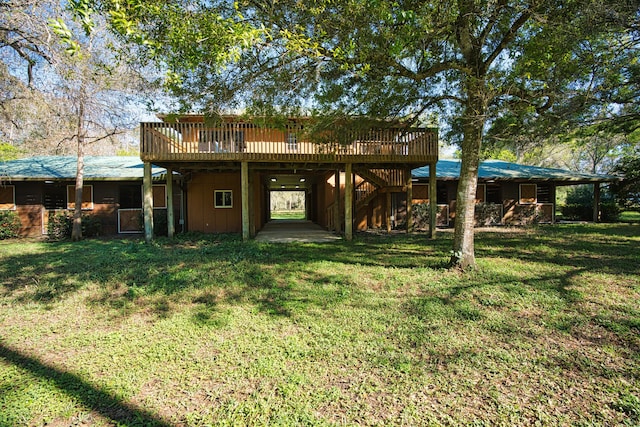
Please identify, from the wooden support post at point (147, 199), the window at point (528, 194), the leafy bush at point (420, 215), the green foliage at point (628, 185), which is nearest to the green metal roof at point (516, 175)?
the window at point (528, 194)

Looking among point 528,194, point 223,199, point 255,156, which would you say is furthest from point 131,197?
point 528,194

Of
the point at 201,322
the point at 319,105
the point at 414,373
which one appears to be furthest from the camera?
the point at 319,105

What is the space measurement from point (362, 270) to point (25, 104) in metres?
9.36

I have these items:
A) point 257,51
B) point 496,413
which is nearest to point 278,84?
point 257,51

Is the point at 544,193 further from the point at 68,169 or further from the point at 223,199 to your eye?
the point at 68,169

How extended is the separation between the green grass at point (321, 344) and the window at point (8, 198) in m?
9.86

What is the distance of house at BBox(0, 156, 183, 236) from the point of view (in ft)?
48.5

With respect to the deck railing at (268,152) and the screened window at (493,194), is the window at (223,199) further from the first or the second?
the screened window at (493,194)

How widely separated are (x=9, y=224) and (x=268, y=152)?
11938 mm

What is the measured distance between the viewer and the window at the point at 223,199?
51.0ft

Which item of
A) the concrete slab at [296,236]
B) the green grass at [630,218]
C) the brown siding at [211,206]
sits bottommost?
the concrete slab at [296,236]

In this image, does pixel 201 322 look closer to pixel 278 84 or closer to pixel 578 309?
pixel 278 84

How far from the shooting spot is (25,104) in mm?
8508

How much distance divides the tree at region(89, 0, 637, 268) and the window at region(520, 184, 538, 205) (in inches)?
457
